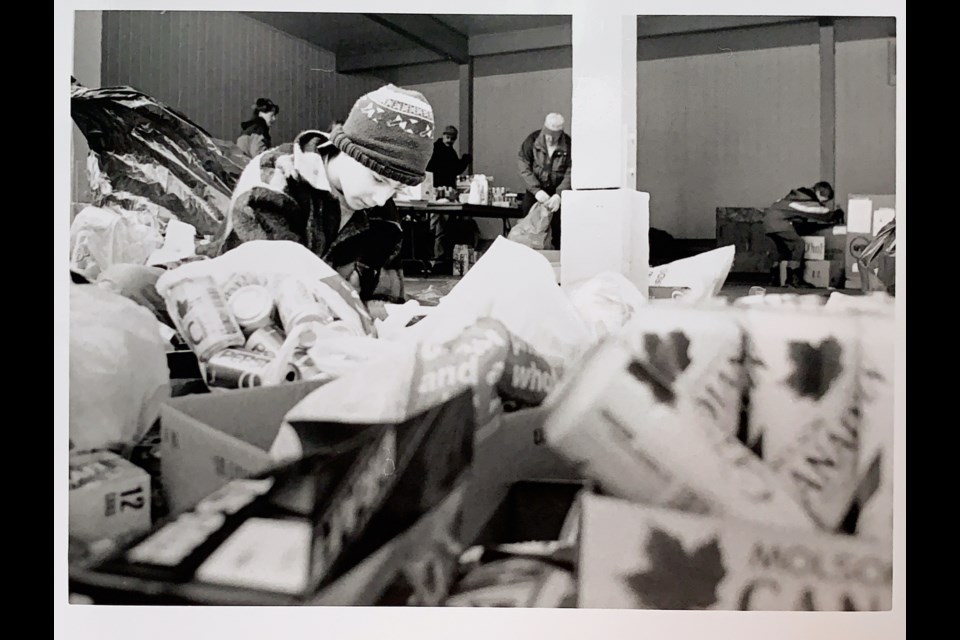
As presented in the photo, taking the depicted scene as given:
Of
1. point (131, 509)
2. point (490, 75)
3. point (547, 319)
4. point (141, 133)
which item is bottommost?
point (131, 509)

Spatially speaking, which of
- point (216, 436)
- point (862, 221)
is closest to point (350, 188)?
point (216, 436)

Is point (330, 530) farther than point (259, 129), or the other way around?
point (259, 129)

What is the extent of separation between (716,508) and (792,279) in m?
0.51

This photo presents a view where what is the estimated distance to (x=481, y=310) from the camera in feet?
5.09

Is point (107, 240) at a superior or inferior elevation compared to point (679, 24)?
inferior

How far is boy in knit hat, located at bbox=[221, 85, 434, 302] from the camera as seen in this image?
5.13ft

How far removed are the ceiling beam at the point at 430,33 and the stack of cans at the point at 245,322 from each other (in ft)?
1.90

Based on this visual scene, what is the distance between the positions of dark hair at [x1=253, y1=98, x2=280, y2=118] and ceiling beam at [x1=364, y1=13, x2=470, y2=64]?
0.28 m

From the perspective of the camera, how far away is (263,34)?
1.54 m

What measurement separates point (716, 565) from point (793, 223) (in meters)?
0.73

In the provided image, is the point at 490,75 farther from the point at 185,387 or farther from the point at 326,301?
the point at 185,387

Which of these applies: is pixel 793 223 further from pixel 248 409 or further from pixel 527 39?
pixel 248 409

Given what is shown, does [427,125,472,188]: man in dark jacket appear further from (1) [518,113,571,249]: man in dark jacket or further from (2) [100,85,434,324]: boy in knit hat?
(1) [518,113,571,249]: man in dark jacket
